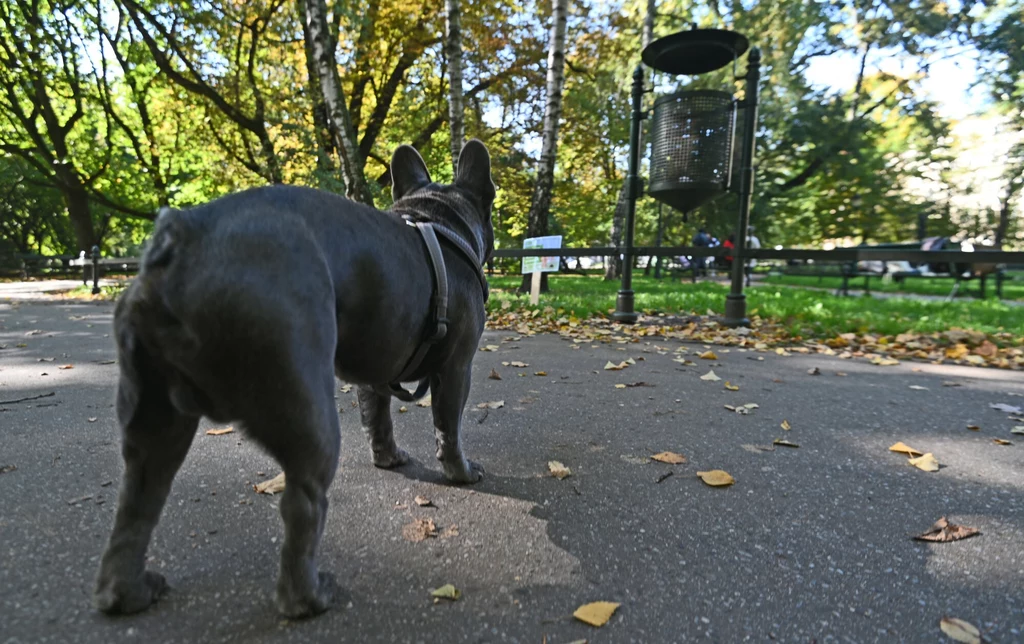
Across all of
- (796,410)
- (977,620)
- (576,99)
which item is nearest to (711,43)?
(796,410)

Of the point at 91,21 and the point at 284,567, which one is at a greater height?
the point at 91,21

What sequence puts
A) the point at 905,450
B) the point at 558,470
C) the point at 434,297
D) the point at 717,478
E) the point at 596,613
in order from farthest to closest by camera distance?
1. the point at 905,450
2. the point at 558,470
3. the point at 717,478
4. the point at 434,297
5. the point at 596,613

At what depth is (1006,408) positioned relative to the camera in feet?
12.9

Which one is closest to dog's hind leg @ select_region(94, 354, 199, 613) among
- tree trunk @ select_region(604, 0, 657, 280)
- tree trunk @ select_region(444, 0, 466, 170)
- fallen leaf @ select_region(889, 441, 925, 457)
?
fallen leaf @ select_region(889, 441, 925, 457)

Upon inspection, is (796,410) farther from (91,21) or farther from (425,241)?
(91,21)

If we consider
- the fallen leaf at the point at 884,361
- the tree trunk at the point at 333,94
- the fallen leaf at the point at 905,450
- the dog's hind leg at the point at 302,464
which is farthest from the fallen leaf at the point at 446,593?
the tree trunk at the point at 333,94

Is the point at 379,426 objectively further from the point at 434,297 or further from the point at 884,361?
the point at 884,361

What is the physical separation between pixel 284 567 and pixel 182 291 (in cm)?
83

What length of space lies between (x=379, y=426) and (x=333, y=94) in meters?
9.81

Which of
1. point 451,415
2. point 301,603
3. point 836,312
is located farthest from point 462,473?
point 836,312

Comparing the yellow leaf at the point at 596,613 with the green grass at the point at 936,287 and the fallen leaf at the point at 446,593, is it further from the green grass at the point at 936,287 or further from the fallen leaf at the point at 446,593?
the green grass at the point at 936,287

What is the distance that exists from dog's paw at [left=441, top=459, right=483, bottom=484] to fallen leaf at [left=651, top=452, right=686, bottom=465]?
3.17ft

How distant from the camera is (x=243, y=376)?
139cm

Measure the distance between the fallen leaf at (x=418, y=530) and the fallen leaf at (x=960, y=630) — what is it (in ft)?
5.32
